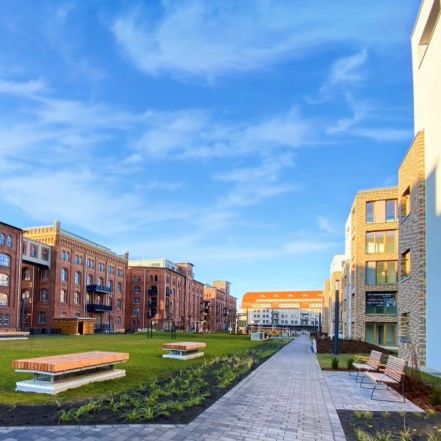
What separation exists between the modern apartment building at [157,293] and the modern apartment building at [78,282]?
6.32 meters

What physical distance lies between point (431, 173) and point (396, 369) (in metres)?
9.79

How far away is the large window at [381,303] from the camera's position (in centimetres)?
3909

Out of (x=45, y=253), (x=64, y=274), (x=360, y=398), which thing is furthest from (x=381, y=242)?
(x=64, y=274)

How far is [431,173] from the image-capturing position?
17.9m

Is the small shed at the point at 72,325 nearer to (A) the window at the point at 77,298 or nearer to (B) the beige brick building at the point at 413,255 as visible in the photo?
(A) the window at the point at 77,298

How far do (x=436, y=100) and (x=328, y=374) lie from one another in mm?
10614

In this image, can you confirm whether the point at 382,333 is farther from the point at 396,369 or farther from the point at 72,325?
the point at 72,325

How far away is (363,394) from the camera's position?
10.7m

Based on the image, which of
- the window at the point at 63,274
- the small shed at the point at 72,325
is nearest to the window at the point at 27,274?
the window at the point at 63,274

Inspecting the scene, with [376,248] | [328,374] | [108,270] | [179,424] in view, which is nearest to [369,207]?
[376,248]

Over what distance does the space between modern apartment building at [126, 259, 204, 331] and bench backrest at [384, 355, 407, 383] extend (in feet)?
221

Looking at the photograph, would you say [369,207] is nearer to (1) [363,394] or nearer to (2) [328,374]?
(2) [328,374]

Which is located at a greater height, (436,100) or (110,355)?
(436,100)

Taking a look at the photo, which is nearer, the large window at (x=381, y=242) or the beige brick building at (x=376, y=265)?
the beige brick building at (x=376, y=265)
